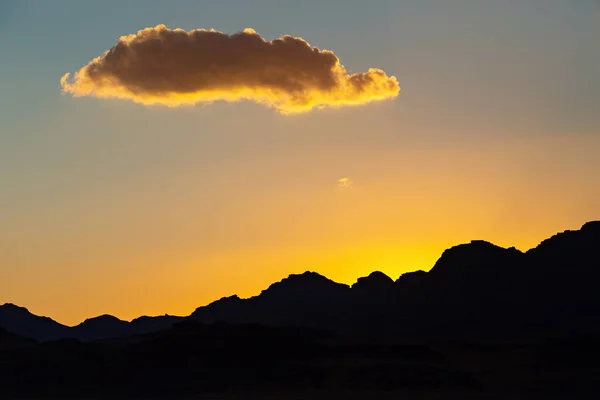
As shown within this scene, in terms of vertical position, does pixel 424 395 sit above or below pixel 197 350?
below

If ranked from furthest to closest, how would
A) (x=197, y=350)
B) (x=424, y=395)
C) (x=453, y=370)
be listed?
(x=197, y=350) < (x=453, y=370) < (x=424, y=395)

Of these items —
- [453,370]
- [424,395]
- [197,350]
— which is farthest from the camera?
[197,350]

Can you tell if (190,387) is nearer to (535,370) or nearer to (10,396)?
(10,396)

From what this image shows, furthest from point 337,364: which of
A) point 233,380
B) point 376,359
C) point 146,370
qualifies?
point 146,370

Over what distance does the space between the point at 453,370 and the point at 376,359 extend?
56.2ft

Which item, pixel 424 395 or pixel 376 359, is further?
pixel 376 359

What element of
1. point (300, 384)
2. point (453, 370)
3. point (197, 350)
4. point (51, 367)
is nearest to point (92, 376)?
point (51, 367)

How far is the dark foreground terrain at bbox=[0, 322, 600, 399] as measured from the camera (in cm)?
17850

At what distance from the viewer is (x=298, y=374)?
622 ft

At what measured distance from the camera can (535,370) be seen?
188 m

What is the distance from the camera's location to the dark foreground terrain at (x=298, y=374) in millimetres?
178500

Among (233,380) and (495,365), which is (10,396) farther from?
(495,365)

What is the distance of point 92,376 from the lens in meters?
192

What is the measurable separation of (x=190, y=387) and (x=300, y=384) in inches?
832
